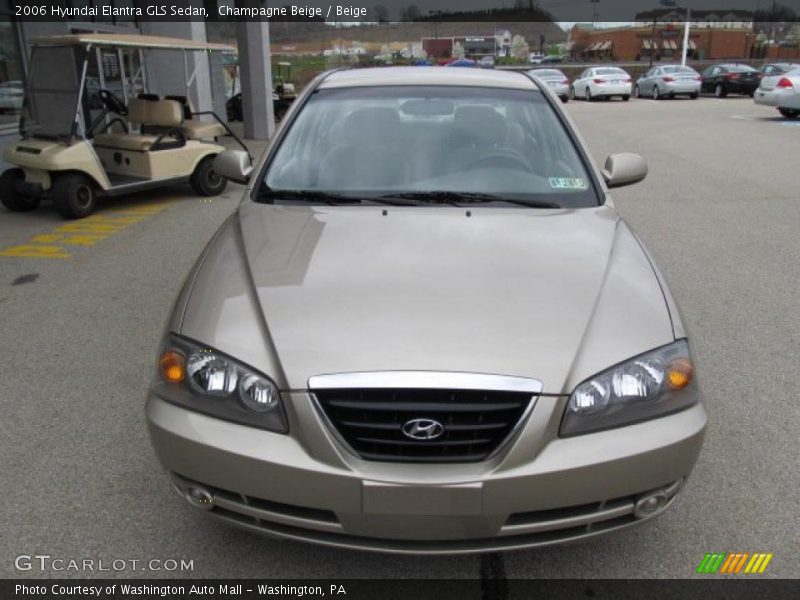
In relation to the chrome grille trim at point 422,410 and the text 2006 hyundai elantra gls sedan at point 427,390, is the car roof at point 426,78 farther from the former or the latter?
the chrome grille trim at point 422,410

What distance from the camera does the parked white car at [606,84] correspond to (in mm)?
30750

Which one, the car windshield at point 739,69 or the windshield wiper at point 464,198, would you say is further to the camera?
the car windshield at point 739,69

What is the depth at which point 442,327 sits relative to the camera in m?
2.19

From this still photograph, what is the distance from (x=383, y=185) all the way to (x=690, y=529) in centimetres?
194

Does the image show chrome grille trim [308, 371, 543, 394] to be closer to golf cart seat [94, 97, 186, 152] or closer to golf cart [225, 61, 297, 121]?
golf cart seat [94, 97, 186, 152]

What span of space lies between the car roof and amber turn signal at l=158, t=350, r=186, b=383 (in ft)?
6.81

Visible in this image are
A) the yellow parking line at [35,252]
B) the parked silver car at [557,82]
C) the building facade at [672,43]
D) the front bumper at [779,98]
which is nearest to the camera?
the yellow parking line at [35,252]

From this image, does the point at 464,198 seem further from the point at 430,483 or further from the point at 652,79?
the point at 652,79

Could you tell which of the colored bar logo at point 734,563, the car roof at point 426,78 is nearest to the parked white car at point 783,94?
the car roof at point 426,78

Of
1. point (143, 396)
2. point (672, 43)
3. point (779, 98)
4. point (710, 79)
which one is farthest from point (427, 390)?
point (672, 43)

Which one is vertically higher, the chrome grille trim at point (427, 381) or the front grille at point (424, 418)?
the chrome grille trim at point (427, 381)

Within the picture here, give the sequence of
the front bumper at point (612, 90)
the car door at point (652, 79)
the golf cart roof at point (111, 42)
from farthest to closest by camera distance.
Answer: the car door at point (652, 79) < the front bumper at point (612, 90) < the golf cart roof at point (111, 42)

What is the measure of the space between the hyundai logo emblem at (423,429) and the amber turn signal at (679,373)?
0.79m

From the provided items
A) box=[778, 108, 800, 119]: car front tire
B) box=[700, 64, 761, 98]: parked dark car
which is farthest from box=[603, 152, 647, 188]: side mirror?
box=[700, 64, 761, 98]: parked dark car
